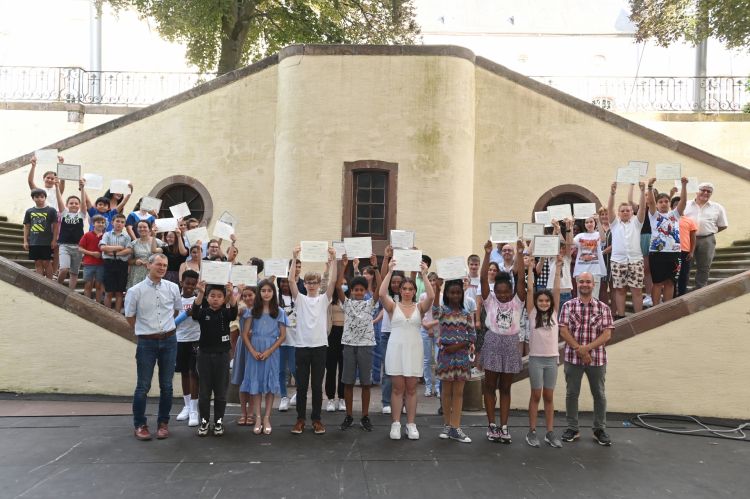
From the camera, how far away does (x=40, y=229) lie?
9922 millimetres

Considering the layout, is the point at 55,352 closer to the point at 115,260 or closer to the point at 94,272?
the point at 94,272

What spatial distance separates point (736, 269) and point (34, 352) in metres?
11.0

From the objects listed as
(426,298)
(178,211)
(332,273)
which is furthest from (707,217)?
(178,211)

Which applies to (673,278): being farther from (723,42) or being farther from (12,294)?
(723,42)

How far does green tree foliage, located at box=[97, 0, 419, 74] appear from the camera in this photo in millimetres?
18141

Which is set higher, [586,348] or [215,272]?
[215,272]

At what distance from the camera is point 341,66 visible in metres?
12.7

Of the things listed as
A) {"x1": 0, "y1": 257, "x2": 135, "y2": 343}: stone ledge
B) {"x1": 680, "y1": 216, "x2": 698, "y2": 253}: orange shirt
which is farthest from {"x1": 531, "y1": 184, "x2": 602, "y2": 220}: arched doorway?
{"x1": 0, "y1": 257, "x2": 135, "y2": 343}: stone ledge

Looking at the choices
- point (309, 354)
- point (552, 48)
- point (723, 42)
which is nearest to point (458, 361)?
point (309, 354)

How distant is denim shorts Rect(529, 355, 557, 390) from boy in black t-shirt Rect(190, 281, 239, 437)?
335 centimetres

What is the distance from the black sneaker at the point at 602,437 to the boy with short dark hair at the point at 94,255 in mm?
6974

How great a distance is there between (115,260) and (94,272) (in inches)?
22.8

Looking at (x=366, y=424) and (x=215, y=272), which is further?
(x=366, y=424)

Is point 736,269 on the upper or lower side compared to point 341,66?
lower
